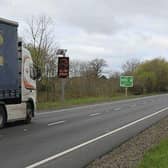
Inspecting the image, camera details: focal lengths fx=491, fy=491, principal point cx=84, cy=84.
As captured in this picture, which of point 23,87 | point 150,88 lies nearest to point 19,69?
point 23,87

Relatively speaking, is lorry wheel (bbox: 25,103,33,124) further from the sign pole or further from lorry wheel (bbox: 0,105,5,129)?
the sign pole

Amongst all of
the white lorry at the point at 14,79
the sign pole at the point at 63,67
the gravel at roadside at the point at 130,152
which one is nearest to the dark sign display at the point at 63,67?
the sign pole at the point at 63,67

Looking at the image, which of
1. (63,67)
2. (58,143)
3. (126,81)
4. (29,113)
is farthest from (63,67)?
(126,81)

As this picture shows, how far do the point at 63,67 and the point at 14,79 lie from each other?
25800 millimetres

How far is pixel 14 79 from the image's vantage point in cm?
1962

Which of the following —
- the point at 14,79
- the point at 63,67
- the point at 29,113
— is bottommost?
the point at 29,113

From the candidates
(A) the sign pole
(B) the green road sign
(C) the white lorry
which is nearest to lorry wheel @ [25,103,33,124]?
(C) the white lorry

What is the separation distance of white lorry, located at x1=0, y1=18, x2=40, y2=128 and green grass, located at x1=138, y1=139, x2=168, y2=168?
799 cm

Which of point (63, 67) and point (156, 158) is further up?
point (63, 67)

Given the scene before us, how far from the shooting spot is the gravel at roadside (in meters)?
10.5

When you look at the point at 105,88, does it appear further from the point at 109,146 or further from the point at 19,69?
the point at 109,146

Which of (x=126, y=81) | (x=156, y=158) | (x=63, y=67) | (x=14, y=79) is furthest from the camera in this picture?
(x=126, y=81)

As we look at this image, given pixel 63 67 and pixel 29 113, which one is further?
pixel 63 67

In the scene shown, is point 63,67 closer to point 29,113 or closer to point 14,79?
point 29,113
